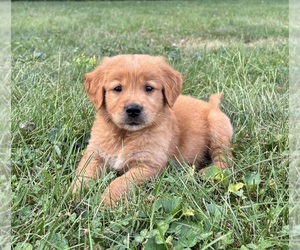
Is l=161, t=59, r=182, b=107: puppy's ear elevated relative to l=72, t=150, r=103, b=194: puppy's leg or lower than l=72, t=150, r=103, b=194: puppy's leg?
elevated

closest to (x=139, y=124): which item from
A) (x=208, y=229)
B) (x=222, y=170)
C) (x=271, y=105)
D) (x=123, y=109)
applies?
(x=123, y=109)

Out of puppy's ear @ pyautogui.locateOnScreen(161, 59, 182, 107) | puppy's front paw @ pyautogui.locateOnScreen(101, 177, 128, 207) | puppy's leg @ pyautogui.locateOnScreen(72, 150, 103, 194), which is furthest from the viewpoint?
puppy's ear @ pyautogui.locateOnScreen(161, 59, 182, 107)

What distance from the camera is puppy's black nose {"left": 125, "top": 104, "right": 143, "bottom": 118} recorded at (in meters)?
2.49

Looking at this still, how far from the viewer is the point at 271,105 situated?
3266 mm

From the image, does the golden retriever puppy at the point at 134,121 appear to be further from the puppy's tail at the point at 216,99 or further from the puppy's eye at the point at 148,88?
the puppy's tail at the point at 216,99

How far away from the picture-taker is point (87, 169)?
2555mm

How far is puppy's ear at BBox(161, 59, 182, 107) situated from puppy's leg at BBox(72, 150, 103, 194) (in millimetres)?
524

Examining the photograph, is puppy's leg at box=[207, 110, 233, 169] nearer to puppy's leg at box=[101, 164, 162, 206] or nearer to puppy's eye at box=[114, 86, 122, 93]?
puppy's leg at box=[101, 164, 162, 206]

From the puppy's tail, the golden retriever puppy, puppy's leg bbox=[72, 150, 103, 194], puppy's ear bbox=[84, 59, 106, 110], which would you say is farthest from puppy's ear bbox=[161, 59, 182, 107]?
the puppy's tail

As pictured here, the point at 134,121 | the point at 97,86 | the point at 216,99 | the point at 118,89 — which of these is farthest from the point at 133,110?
the point at 216,99

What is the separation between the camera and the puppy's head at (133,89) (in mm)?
2545

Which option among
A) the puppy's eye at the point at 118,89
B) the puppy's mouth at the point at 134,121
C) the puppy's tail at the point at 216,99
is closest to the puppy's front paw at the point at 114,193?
the puppy's mouth at the point at 134,121

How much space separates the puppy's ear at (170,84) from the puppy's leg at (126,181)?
0.42 m

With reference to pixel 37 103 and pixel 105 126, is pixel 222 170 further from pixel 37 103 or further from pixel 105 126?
pixel 37 103
